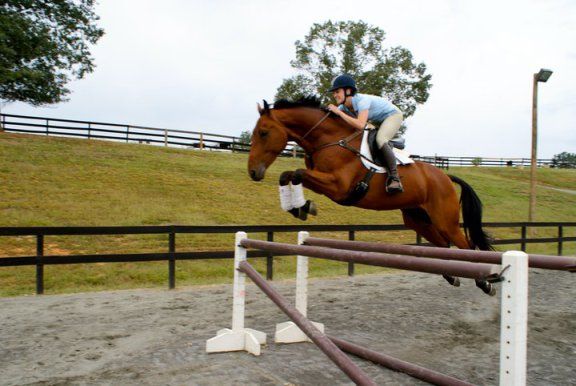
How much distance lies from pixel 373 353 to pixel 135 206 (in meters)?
10.9

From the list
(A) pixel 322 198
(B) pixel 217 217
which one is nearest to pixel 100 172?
(B) pixel 217 217

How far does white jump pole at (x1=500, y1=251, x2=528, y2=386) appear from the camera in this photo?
6.69 ft

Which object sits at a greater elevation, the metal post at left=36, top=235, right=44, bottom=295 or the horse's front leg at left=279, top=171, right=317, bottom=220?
the horse's front leg at left=279, top=171, right=317, bottom=220

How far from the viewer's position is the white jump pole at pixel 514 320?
2.04 m

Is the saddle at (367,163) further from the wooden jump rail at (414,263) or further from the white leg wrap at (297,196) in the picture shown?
the wooden jump rail at (414,263)

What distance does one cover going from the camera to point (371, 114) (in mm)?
5309

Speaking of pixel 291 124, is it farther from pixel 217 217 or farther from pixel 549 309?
pixel 217 217

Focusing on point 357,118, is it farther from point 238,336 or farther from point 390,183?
point 238,336

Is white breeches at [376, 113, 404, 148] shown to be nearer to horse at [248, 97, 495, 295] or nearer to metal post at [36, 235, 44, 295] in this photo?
horse at [248, 97, 495, 295]

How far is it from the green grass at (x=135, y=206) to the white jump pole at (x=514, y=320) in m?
7.83

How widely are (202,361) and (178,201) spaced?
11.3m

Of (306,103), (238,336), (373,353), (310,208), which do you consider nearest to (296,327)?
(238,336)

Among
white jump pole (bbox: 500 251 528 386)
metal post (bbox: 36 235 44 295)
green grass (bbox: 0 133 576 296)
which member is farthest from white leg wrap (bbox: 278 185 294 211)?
green grass (bbox: 0 133 576 296)

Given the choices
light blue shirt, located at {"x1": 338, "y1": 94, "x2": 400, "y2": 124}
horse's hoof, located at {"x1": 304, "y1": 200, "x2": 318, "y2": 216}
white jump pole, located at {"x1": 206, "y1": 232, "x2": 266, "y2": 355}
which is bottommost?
white jump pole, located at {"x1": 206, "y1": 232, "x2": 266, "y2": 355}
